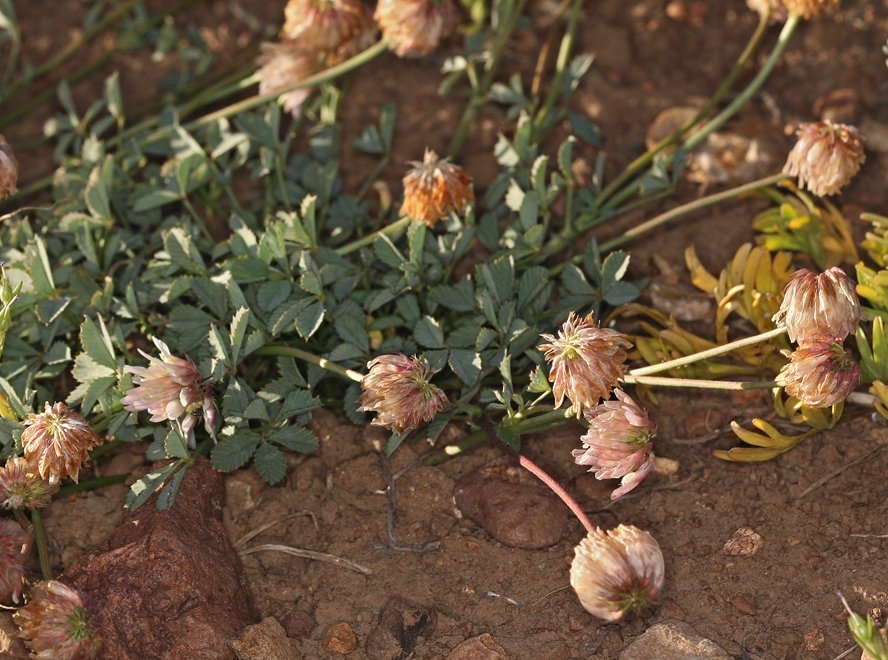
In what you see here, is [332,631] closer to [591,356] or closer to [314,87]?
[591,356]

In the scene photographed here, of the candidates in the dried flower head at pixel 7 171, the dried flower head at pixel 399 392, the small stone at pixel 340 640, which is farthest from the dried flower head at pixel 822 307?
the dried flower head at pixel 7 171

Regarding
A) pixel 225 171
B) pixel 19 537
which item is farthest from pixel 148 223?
pixel 19 537

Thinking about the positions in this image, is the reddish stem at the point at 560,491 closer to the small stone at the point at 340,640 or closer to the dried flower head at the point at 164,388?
the small stone at the point at 340,640

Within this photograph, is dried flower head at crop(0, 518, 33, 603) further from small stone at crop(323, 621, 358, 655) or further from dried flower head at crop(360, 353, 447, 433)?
dried flower head at crop(360, 353, 447, 433)

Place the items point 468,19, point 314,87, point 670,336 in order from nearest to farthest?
point 670,336
point 314,87
point 468,19

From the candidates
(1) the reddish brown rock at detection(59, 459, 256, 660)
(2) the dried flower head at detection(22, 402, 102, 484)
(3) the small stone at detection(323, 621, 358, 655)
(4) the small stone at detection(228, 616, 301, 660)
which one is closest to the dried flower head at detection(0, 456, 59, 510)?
(2) the dried flower head at detection(22, 402, 102, 484)

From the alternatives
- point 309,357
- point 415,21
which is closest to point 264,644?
point 309,357
